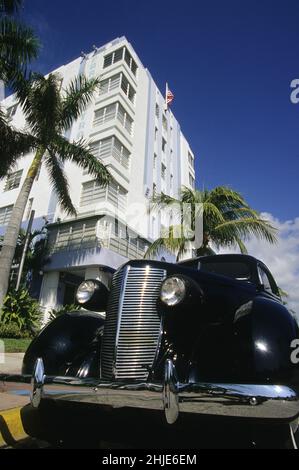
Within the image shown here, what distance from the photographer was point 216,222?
12289 mm

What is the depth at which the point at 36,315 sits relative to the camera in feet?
43.4

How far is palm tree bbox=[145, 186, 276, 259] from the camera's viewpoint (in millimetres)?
11852

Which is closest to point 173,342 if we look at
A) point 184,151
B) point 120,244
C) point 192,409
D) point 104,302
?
point 192,409

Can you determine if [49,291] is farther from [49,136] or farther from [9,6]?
[9,6]

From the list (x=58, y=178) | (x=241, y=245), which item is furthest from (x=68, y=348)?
(x=58, y=178)

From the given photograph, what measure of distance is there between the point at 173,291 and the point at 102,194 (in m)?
16.8

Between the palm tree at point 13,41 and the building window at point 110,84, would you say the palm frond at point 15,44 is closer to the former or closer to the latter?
the palm tree at point 13,41

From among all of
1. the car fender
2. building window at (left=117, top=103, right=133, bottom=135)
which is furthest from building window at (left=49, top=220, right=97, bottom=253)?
the car fender

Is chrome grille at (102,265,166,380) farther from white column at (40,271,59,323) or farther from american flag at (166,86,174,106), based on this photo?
american flag at (166,86,174,106)

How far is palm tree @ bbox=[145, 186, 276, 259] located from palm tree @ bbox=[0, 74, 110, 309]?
11.8 feet

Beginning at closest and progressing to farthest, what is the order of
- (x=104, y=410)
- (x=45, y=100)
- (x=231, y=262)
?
(x=104, y=410)
(x=231, y=262)
(x=45, y=100)

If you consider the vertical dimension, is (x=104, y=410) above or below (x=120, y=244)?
below

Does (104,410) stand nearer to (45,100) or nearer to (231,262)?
(231,262)

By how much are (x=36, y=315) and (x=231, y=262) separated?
1151cm
